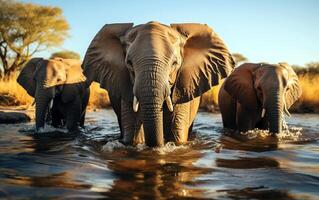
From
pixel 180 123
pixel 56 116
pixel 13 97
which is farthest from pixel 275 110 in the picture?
pixel 13 97

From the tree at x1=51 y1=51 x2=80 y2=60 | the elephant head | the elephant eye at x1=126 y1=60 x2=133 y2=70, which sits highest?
the tree at x1=51 y1=51 x2=80 y2=60

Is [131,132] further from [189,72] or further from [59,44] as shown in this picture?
[59,44]

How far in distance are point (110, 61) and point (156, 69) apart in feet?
4.53

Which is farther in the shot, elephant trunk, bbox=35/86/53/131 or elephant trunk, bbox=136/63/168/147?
elephant trunk, bbox=35/86/53/131

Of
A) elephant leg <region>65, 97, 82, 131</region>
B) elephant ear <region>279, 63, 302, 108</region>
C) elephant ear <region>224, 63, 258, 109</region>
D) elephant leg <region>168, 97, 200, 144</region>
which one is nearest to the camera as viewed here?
elephant leg <region>168, 97, 200, 144</region>

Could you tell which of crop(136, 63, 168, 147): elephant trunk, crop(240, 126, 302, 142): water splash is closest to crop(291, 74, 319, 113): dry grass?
crop(240, 126, 302, 142): water splash

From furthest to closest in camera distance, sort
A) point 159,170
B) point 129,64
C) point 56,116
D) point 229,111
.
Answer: point 56,116
point 229,111
point 129,64
point 159,170

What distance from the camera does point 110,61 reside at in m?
6.31

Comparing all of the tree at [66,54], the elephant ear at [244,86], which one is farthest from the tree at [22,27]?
the elephant ear at [244,86]

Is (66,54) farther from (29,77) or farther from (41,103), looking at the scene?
(41,103)

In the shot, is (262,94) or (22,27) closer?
(262,94)

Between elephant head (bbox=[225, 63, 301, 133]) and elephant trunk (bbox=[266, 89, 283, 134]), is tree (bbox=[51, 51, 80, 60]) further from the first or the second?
elephant trunk (bbox=[266, 89, 283, 134])

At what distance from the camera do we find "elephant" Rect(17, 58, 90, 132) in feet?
30.5

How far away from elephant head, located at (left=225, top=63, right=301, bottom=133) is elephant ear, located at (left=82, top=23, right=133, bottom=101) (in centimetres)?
320
